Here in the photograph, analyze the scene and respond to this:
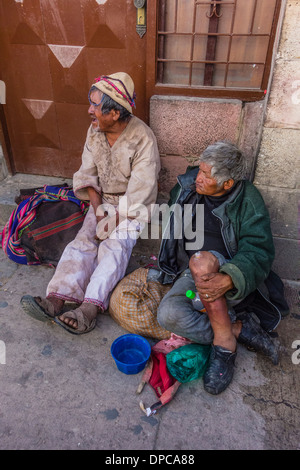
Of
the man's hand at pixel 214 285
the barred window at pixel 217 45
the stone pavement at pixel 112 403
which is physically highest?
the barred window at pixel 217 45

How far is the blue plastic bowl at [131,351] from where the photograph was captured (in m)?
2.26

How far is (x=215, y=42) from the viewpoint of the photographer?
2803mm

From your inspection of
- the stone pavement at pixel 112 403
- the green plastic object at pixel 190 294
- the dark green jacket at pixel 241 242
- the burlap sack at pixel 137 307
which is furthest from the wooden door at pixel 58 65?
the stone pavement at pixel 112 403

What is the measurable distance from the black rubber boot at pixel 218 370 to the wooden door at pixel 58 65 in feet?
7.12

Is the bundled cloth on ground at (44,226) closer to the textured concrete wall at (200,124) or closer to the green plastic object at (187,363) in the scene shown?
the textured concrete wall at (200,124)

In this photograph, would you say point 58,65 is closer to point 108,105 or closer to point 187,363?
point 108,105

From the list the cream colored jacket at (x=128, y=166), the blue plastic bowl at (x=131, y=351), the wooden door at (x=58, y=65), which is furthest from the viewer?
the wooden door at (x=58, y=65)

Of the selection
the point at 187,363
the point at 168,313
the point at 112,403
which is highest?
the point at 168,313

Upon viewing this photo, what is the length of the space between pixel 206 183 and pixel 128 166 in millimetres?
800

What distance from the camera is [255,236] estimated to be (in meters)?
2.34

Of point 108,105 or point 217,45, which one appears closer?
point 108,105

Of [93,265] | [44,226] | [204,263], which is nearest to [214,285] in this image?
[204,263]

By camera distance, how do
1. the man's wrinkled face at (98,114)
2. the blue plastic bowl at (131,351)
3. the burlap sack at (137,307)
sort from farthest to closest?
the man's wrinkled face at (98,114), the burlap sack at (137,307), the blue plastic bowl at (131,351)

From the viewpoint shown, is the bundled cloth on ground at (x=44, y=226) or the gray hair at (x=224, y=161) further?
the bundled cloth on ground at (x=44, y=226)
